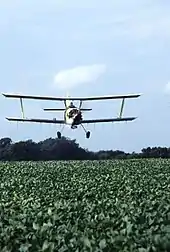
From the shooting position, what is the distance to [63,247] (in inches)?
493

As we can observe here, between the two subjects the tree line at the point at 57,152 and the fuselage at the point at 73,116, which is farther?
the tree line at the point at 57,152

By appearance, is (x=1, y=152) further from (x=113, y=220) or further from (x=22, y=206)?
(x=113, y=220)

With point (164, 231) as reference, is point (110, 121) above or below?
above

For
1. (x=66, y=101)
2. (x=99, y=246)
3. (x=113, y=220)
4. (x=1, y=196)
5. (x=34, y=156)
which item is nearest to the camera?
(x=99, y=246)

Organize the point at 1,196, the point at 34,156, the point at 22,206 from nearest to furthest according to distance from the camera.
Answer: the point at 22,206 < the point at 1,196 < the point at 34,156

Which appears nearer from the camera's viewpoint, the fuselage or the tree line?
the fuselage

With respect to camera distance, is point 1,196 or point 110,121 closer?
point 1,196

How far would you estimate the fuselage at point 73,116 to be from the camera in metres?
62.7

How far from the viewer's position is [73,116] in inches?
2472

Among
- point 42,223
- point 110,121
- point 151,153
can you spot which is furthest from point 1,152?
point 42,223

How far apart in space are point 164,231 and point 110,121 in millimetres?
57969

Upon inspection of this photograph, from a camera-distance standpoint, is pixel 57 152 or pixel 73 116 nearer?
pixel 73 116

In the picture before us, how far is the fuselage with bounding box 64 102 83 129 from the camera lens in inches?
2468

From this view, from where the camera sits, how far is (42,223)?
1541 centimetres
